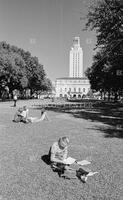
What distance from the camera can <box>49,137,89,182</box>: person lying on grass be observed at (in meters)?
6.42

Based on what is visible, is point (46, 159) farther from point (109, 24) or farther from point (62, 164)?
point (109, 24)

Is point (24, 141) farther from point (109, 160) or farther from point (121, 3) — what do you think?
point (121, 3)

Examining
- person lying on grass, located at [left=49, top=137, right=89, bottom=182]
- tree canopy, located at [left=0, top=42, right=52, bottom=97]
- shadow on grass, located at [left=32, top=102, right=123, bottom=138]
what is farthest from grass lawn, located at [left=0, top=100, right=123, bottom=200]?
tree canopy, located at [left=0, top=42, right=52, bottom=97]

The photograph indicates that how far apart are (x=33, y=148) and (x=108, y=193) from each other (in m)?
4.57

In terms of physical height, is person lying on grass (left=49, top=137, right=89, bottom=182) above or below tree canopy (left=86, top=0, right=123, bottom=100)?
below

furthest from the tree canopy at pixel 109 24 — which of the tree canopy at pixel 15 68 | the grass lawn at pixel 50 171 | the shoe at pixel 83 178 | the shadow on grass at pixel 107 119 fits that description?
the tree canopy at pixel 15 68

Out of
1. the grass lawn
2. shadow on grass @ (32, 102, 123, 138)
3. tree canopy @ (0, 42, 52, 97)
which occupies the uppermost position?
tree canopy @ (0, 42, 52, 97)

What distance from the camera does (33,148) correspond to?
9.48 metres

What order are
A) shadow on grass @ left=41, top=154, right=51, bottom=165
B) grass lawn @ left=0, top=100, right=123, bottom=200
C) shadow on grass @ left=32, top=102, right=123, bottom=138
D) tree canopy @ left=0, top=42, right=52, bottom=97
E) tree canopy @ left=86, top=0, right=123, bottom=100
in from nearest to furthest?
grass lawn @ left=0, top=100, right=123, bottom=200
shadow on grass @ left=41, top=154, right=51, bottom=165
shadow on grass @ left=32, top=102, right=123, bottom=138
tree canopy @ left=86, top=0, right=123, bottom=100
tree canopy @ left=0, top=42, right=52, bottom=97

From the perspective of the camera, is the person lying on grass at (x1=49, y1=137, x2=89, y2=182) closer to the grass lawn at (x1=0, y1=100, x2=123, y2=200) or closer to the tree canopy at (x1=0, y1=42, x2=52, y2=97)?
the grass lawn at (x1=0, y1=100, x2=123, y2=200)

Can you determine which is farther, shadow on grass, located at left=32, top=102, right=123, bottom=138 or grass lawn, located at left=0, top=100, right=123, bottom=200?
shadow on grass, located at left=32, top=102, right=123, bottom=138

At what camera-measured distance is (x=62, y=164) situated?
22.8 feet

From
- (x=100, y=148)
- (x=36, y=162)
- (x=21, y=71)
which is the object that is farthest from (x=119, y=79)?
(x=36, y=162)

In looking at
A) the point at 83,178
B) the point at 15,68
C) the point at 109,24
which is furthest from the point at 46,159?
the point at 15,68
